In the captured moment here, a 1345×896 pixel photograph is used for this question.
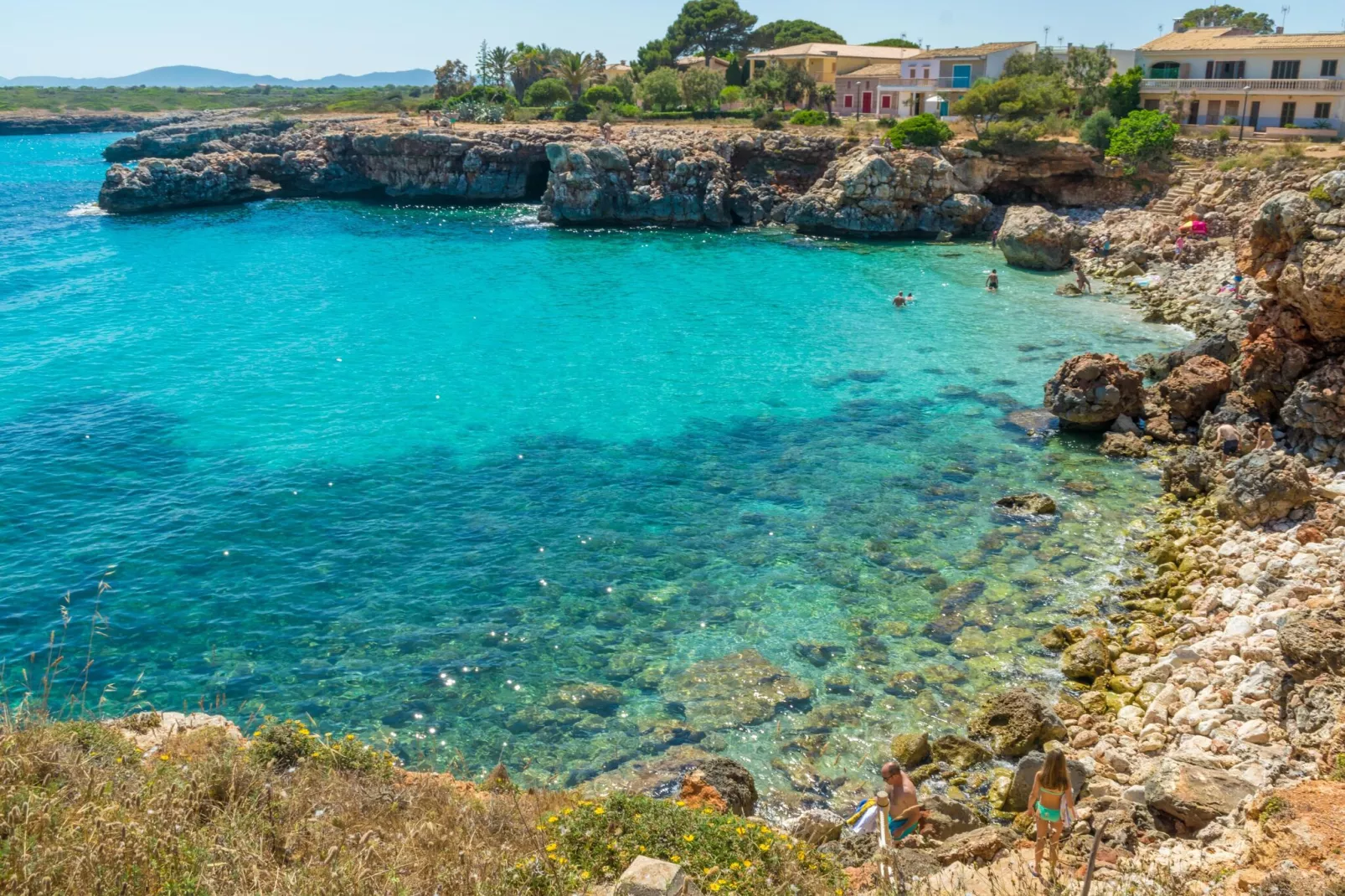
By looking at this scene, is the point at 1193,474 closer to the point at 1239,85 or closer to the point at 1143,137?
the point at 1143,137

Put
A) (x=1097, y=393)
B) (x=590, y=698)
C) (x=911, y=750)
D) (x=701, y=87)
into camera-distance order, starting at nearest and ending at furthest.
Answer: (x=911, y=750) < (x=590, y=698) < (x=1097, y=393) < (x=701, y=87)

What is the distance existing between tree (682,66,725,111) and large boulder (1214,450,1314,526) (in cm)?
7677

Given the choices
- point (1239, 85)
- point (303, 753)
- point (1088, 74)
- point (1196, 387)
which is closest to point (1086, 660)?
point (303, 753)

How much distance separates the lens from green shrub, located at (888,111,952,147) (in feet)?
212

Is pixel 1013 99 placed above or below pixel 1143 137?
above

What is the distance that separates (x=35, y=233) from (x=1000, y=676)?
7876cm

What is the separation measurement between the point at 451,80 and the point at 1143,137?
302 ft

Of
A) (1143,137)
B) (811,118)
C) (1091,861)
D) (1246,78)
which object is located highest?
(1246,78)

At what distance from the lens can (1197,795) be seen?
1277 cm

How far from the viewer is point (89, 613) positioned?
20406mm

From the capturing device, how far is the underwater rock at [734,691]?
56.4 feet

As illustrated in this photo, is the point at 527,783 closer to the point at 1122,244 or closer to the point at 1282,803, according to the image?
the point at 1282,803

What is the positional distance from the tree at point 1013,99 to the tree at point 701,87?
30015 mm

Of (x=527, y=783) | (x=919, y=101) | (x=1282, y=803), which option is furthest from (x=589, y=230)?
(x=1282, y=803)
